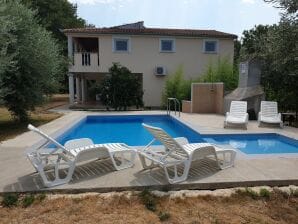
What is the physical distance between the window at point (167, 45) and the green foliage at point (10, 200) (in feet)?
61.0

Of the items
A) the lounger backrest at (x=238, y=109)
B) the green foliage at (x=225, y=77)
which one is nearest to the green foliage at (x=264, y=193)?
the lounger backrest at (x=238, y=109)

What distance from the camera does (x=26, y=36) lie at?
11.1m

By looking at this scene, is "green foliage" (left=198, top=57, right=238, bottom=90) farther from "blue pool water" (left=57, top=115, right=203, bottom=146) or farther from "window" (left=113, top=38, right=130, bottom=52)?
"window" (left=113, top=38, right=130, bottom=52)

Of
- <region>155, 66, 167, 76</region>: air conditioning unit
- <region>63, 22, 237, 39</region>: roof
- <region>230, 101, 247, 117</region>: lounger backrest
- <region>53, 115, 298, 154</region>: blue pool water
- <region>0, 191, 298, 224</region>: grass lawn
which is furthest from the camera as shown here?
<region>155, 66, 167, 76</region>: air conditioning unit

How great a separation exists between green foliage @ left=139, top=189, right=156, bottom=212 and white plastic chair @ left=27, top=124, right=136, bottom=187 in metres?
1.13

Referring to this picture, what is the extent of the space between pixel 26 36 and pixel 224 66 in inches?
479

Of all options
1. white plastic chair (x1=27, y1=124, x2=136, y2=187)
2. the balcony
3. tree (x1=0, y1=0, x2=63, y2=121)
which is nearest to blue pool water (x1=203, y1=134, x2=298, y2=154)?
white plastic chair (x1=27, y1=124, x2=136, y2=187)

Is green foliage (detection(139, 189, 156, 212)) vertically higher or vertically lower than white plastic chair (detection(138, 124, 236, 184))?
lower

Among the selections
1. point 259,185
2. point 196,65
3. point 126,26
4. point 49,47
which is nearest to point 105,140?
point 49,47

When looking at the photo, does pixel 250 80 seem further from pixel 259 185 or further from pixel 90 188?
pixel 90 188

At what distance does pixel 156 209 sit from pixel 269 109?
930 cm

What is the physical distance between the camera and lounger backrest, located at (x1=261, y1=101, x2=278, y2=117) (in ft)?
39.7

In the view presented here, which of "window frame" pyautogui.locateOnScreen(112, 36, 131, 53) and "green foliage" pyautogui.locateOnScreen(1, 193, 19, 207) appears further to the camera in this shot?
"window frame" pyautogui.locateOnScreen(112, 36, 131, 53)

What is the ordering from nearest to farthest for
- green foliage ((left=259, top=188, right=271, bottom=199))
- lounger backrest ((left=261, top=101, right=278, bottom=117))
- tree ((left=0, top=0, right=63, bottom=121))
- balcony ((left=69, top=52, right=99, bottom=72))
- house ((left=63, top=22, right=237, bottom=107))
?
green foliage ((left=259, top=188, right=271, bottom=199))
tree ((left=0, top=0, right=63, bottom=121))
lounger backrest ((left=261, top=101, right=278, bottom=117))
balcony ((left=69, top=52, right=99, bottom=72))
house ((left=63, top=22, right=237, bottom=107))
